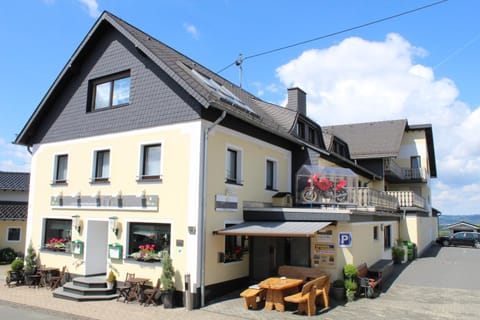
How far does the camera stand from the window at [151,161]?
42.4ft

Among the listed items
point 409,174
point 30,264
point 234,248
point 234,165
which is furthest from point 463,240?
point 30,264

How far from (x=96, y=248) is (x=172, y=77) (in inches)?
267

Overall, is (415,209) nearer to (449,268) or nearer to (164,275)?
(449,268)

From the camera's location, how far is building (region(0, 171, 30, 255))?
2278 centimetres

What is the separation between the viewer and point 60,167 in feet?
52.0

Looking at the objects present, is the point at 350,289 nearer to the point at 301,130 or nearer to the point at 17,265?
the point at 301,130

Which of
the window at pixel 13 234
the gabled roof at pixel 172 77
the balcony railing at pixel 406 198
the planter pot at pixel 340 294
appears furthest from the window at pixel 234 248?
the window at pixel 13 234

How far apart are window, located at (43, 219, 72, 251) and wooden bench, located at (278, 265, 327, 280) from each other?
7.89 m

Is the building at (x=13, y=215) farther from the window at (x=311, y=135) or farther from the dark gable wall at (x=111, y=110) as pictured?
the window at (x=311, y=135)

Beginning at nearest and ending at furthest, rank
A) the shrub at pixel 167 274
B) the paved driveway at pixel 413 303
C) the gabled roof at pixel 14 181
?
1. the paved driveway at pixel 413 303
2. the shrub at pixel 167 274
3. the gabled roof at pixel 14 181

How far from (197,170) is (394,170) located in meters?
21.0

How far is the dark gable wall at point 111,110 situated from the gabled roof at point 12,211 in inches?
315

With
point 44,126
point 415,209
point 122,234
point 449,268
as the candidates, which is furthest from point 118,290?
point 415,209

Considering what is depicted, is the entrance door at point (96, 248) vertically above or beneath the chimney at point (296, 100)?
beneath
